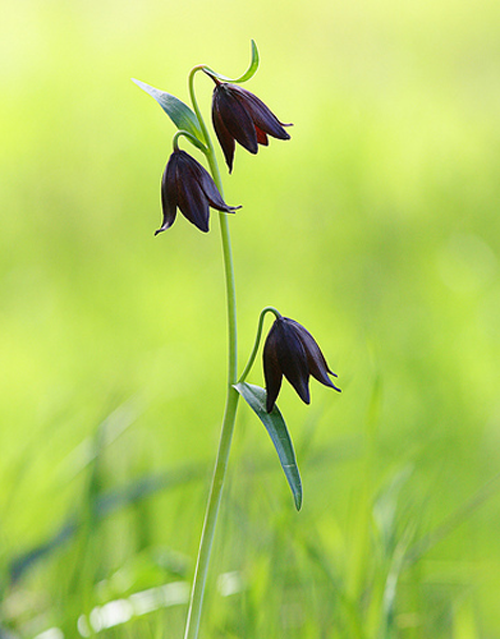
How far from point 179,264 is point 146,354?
56cm

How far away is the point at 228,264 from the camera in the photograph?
22.0 inches

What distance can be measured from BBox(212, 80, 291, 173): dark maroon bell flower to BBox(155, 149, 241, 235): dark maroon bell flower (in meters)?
0.04

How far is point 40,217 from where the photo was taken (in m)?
2.81

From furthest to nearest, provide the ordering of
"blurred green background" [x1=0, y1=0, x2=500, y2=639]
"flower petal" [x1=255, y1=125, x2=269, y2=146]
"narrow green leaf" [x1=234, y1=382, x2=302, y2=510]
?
"blurred green background" [x1=0, y1=0, x2=500, y2=639] → "flower petal" [x1=255, y1=125, x2=269, y2=146] → "narrow green leaf" [x1=234, y1=382, x2=302, y2=510]

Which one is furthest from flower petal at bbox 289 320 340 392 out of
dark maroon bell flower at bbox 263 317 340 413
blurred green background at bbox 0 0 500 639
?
blurred green background at bbox 0 0 500 639

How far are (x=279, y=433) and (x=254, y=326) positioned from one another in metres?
1.65

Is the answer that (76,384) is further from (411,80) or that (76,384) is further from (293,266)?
(411,80)

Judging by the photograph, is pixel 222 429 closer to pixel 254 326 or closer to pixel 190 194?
pixel 190 194

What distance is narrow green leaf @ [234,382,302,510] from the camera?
55cm

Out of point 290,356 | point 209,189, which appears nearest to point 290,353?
point 290,356

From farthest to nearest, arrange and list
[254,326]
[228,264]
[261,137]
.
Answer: [254,326] < [261,137] < [228,264]

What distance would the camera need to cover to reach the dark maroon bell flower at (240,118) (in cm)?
60

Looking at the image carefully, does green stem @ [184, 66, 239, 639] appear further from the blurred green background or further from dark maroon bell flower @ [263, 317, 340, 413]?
the blurred green background

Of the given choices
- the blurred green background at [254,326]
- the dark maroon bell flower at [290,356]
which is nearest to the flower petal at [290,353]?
the dark maroon bell flower at [290,356]
